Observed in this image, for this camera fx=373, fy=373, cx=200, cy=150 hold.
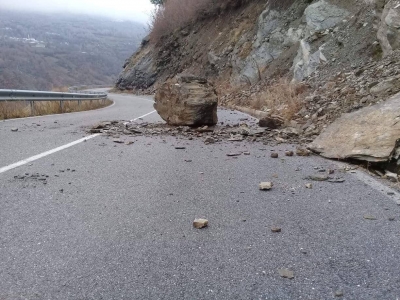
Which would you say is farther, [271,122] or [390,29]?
[390,29]

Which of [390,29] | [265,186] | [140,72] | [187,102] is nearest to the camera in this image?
[265,186]

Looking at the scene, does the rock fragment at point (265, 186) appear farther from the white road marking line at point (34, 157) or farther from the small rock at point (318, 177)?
the white road marking line at point (34, 157)

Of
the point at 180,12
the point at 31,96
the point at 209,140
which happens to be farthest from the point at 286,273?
the point at 180,12

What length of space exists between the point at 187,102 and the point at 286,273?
288 inches

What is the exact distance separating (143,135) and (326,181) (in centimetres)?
462

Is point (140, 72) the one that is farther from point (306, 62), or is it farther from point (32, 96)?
point (306, 62)

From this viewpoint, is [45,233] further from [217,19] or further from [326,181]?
[217,19]

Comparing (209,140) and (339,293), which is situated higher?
(339,293)

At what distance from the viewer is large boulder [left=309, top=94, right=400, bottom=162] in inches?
189

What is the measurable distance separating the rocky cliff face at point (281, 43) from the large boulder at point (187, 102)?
13.0 ft

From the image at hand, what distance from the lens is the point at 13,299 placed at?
6.45 ft

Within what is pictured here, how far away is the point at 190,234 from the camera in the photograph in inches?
111

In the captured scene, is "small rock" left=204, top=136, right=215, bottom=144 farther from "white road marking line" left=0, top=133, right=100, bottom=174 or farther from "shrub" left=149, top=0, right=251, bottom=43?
"shrub" left=149, top=0, right=251, bottom=43

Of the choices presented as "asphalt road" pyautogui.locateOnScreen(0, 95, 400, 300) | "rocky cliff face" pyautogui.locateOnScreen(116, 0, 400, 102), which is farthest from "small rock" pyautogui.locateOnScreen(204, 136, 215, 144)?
"rocky cliff face" pyautogui.locateOnScreen(116, 0, 400, 102)
